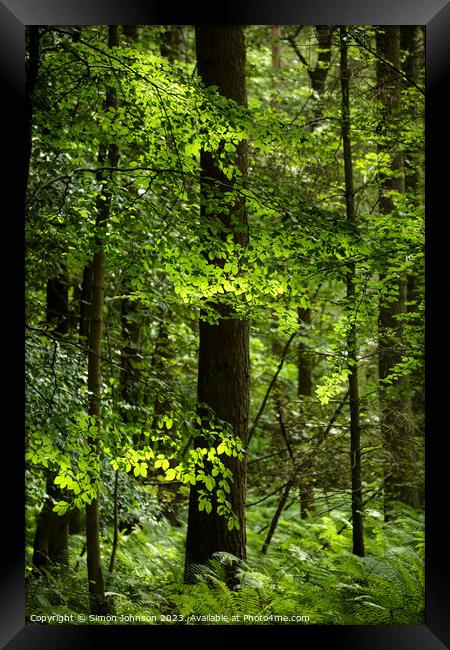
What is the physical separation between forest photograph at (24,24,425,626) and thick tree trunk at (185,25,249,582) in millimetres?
13

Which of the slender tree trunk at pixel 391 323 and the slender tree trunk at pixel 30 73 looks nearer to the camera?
the slender tree trunk at pixel 30 73

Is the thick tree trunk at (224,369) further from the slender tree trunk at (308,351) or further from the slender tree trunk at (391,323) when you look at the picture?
the slender tree trunk at (391,323)

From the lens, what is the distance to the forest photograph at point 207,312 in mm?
3949

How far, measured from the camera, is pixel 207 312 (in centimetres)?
510

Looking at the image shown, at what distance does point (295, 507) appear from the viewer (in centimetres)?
877

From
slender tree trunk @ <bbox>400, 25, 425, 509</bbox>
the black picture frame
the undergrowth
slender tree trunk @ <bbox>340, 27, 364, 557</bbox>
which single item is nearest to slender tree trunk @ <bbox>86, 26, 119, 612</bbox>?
the undergrowth

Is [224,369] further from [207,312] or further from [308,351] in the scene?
[308,351]

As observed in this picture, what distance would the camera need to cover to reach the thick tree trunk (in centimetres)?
508

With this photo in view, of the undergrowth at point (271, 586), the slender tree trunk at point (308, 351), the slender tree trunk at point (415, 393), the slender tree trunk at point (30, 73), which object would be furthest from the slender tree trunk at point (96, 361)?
the slender tree trunk at point (415, 393)
